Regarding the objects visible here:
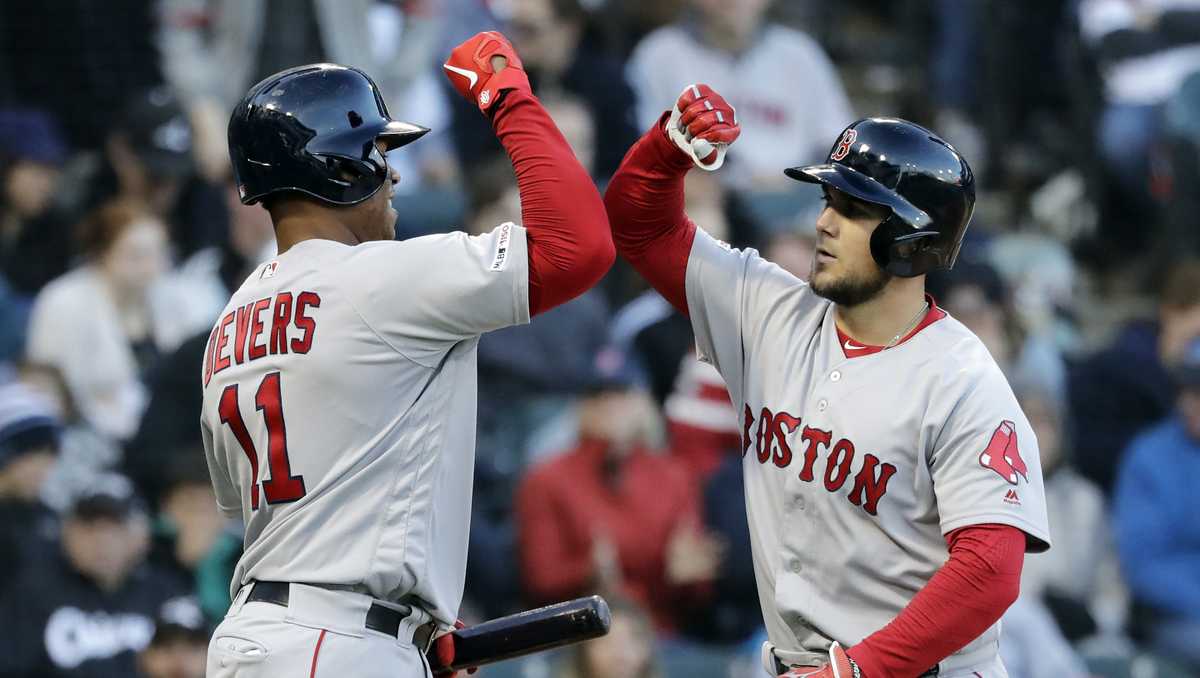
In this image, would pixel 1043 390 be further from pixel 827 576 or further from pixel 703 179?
pixel 827 576

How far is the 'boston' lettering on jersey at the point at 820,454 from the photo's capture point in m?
3.64

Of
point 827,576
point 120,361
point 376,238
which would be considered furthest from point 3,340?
point 827,576

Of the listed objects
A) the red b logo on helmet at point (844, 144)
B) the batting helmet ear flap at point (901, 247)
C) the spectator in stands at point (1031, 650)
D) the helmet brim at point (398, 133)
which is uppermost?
the helmet brim at point (398, 133)

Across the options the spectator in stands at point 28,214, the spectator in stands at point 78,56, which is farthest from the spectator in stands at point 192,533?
the spectator in stands at point 78,56

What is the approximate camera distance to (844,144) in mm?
3797

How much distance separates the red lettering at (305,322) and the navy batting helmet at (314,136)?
0.64 feet

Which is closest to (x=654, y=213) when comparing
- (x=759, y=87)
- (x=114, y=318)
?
(x=114, y=318)

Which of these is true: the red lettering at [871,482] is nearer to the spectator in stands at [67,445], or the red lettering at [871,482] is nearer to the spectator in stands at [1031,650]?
the spectator in stands at [1031,650]

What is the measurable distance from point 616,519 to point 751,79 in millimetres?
2612

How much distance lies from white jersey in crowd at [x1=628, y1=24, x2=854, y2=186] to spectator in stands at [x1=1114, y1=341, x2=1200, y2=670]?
2.09m

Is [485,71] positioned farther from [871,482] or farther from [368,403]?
[871,482]

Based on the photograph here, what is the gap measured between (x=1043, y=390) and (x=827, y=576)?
4.05 meters

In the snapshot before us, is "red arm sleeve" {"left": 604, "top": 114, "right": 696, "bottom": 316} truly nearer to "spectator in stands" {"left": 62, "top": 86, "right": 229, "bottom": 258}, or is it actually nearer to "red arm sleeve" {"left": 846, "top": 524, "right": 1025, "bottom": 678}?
"red arm sleeve" {"left": 846, "top": 524, "right": 1025, "bottom": 678}

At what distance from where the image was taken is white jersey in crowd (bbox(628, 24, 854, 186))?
8.41 m
